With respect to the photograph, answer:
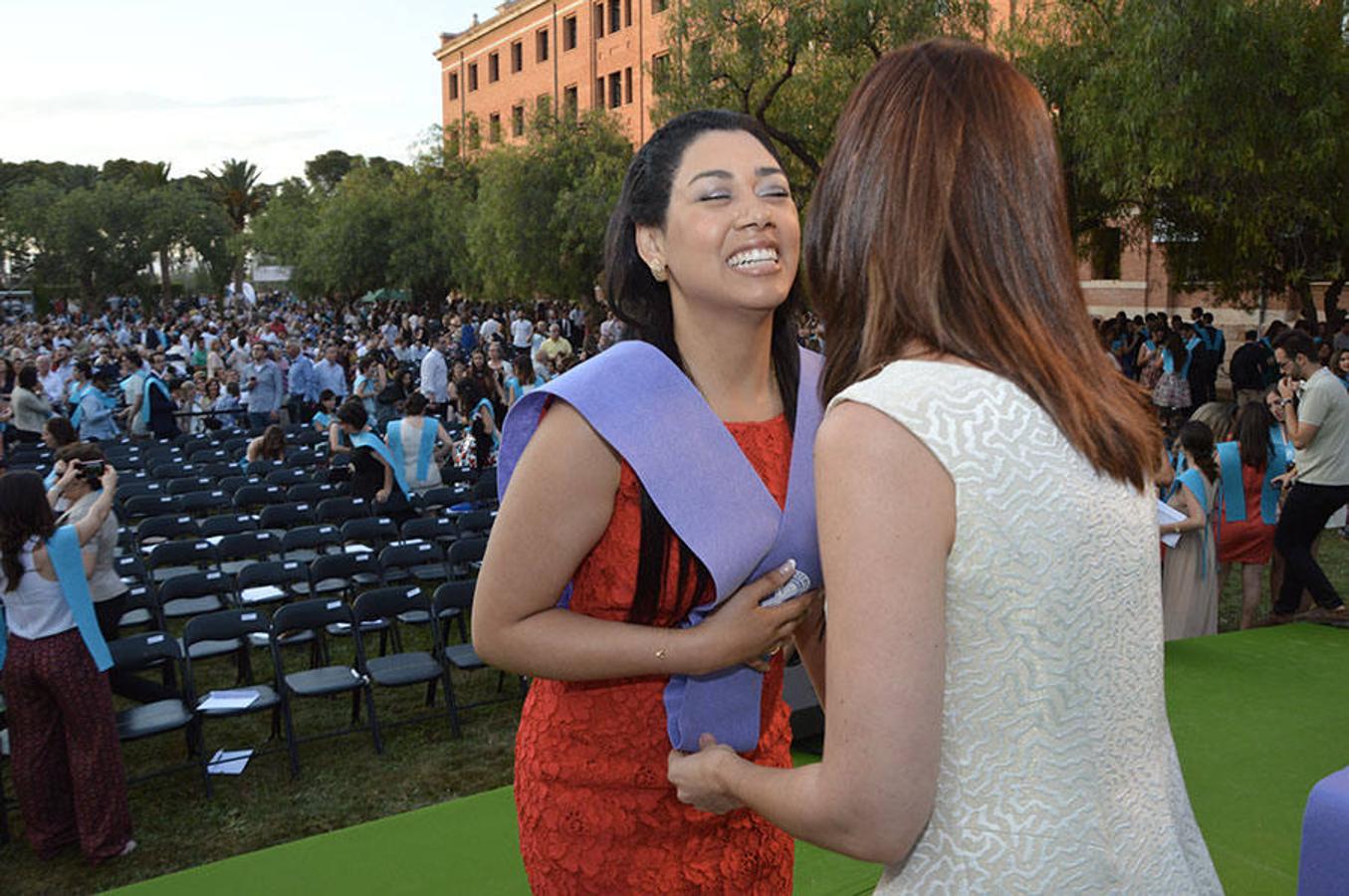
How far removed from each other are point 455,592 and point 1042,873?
18.9 feet

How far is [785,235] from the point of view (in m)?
1.63

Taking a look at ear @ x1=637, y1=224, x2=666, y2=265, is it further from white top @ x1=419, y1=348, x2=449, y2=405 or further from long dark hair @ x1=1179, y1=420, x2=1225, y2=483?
white top @ x1=419, y1=348, x2=449, y2=405

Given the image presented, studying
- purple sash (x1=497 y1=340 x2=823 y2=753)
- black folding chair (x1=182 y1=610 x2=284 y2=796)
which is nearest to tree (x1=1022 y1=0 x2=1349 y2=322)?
black folding chair (x1=182 y1=610 x2=284 y2=796)

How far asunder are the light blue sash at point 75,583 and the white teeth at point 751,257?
4119mm

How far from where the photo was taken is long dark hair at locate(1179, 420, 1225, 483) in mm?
6480

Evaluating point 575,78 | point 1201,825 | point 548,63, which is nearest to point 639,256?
point 1201,825

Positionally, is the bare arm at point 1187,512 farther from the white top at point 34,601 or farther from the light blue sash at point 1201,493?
the white top at point 34,601

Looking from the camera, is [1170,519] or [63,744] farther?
[1170,519]

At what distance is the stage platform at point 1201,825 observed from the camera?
3.87 metres

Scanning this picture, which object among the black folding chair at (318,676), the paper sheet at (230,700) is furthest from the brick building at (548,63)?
the paper sheet at (230,700)

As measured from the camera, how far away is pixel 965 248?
1.13 metres

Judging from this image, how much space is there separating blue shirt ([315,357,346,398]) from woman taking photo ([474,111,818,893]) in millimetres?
14881

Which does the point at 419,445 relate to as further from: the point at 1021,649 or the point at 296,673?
the point at 1021,649

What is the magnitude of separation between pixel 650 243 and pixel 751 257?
0.17 m
